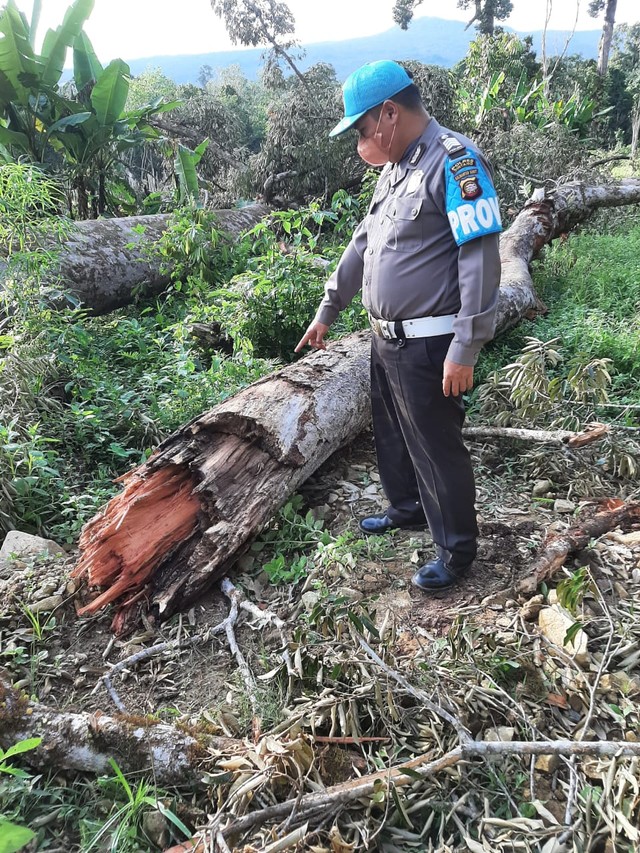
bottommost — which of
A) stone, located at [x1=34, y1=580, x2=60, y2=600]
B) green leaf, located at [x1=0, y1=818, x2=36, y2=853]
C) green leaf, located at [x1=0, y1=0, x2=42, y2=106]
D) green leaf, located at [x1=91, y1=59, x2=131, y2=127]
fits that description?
stone, located at [x1=34, y1=580, x2=60, y2=600]

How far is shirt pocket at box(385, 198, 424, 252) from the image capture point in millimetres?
2141

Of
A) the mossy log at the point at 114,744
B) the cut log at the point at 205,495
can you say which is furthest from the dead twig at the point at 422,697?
the cut log at the point at 205,495

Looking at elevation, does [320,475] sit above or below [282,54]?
below

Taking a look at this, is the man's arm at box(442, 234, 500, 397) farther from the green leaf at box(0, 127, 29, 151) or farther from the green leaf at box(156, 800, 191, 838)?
the green leaf at box(0, 127, 29, 151)

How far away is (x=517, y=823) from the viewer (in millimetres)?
1456

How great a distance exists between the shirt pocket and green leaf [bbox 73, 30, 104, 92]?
302 inches

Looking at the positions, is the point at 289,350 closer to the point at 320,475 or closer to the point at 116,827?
the point at 320,475

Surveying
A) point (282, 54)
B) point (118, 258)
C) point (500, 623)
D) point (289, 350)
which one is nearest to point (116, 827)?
point (500, 623)

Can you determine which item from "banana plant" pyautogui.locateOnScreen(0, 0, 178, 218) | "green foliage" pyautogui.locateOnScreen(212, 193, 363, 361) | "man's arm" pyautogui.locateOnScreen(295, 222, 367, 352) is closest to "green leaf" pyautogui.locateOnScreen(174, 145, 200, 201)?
"banana plant" pyautogui.locateOnScreen(0, 0, 178, 218)

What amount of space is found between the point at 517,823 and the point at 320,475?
2046 millimetres

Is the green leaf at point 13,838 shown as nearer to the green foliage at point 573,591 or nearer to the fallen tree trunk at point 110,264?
the green foliage at point 573,591

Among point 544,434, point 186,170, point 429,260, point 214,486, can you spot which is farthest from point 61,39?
point 544,434

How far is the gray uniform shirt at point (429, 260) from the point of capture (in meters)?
2.05

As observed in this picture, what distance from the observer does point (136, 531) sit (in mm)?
2479
